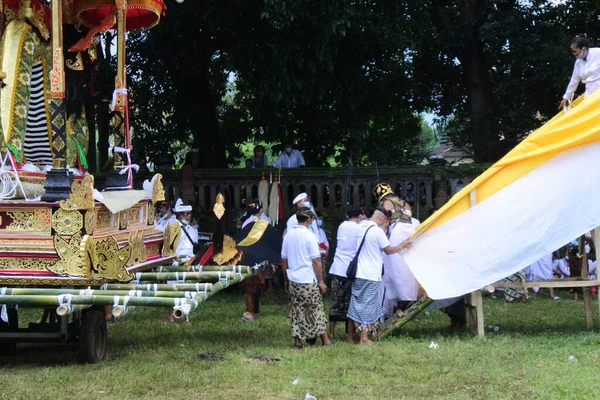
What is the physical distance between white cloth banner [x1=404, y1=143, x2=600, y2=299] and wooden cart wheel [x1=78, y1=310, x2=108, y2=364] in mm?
3725

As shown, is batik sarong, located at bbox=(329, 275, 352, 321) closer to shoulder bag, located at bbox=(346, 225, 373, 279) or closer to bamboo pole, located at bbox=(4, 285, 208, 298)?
shoulder bag, located at bbox=(346, 225, 373, 279)

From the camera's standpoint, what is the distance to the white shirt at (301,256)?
9.68 m

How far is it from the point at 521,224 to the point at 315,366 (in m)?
3.08

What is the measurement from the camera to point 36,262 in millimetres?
7914

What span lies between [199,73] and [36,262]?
380 inches

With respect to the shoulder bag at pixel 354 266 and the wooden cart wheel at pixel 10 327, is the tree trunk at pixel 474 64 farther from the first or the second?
the wooden cart wheel at pixel 10 327

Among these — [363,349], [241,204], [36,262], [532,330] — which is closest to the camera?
[36,262]

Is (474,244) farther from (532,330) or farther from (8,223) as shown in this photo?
(8,223)

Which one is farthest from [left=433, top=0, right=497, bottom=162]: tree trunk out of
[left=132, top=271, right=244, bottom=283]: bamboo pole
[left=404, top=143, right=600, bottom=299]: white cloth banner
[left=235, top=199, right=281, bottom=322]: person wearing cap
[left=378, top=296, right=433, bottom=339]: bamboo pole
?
[left=132, top=271, right=244, bottom=283]: bamboo pole

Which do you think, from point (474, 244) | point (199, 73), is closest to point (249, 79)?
point (199, 73)

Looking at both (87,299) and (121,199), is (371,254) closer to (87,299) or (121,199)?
(121,199)

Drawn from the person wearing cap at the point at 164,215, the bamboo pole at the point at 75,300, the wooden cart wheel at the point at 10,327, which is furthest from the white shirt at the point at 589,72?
the wooden cart wheel at the point at 10,327

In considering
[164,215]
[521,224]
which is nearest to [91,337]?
[521,224]

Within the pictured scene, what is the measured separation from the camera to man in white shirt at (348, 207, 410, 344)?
32.3 ft
